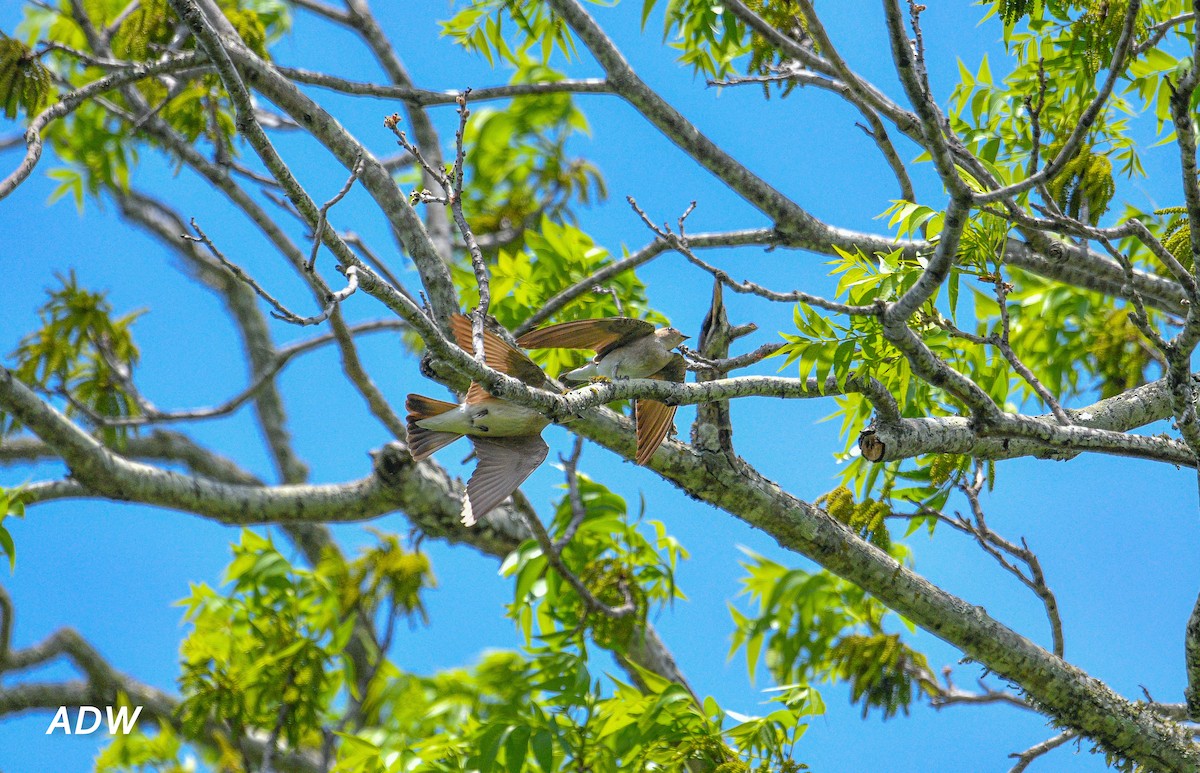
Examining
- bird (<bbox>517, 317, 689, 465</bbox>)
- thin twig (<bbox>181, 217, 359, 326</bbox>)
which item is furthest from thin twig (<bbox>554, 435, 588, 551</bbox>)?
thin twig (<bbox>181, 217, 359, 326</bbox>)

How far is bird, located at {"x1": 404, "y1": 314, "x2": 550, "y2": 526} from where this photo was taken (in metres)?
3.62

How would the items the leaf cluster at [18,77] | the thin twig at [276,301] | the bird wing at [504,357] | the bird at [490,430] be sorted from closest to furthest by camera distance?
the thin twig at [276,301]
the bird wing at [504,357]
the bird at [490,430]
the leaf cluster at [18,77]

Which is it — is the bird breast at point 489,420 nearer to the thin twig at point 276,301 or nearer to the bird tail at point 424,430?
the bird tail at point 424,430

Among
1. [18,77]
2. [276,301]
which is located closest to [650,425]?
[276,301]

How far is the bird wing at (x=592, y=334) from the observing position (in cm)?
386

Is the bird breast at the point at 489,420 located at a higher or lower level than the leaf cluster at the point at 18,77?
lower

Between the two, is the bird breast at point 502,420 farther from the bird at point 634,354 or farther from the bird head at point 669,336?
the bird head at point 669,336

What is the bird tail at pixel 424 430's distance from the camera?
3.92 meters

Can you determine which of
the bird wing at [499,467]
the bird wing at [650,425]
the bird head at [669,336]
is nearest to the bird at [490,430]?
the bird wing at [499,467]

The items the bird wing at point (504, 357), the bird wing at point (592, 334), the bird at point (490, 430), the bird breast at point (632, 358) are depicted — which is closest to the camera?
the bird wing at point (504, 357)

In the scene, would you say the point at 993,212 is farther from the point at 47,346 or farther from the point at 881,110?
→ the point at 47,346

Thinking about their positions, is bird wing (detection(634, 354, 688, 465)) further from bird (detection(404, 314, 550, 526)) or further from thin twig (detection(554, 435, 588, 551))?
thin twig (detection(554, 435, 588, 551))

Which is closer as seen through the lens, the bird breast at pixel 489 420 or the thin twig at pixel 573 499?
the bird breast at pixel 489 420

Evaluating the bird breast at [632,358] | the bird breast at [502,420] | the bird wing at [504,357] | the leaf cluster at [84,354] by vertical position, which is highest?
the leaf cluster at [84,354]
